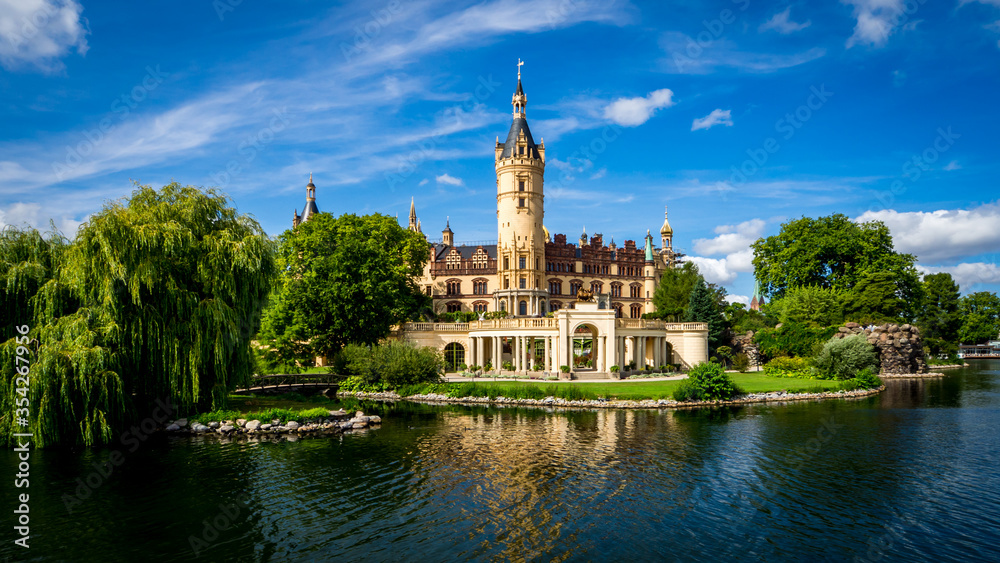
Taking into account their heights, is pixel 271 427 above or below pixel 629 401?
above

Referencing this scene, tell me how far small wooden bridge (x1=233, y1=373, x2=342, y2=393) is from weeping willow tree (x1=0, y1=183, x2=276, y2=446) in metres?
15.6

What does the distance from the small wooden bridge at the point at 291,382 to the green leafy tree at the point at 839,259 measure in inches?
2181

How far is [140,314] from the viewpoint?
81.6 ft

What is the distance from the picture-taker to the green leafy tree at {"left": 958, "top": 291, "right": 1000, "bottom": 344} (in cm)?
9619

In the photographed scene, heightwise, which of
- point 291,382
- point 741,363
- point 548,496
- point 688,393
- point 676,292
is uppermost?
point 676,292

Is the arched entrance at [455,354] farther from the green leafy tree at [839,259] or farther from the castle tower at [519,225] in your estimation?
the green leafy tree at [839,259]

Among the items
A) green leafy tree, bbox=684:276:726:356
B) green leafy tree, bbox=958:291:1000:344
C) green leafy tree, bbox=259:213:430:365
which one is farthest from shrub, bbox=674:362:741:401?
green leafy tree, bbox=958:291:1000:344

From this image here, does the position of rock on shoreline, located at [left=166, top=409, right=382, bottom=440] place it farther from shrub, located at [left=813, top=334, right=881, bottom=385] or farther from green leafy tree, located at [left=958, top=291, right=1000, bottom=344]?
green leafy tree, located at [left=958, top=291, right=1000, bottom=344]

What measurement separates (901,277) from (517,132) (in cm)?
4911

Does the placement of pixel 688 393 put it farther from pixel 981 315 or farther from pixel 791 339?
pixel 981 315

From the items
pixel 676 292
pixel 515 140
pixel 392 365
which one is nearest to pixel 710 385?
pixel 392 365

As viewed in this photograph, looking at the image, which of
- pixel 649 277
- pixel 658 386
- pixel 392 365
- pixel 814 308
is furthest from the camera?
pixel 649 277

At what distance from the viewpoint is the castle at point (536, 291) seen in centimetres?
5138

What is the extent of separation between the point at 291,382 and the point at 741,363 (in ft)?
133
